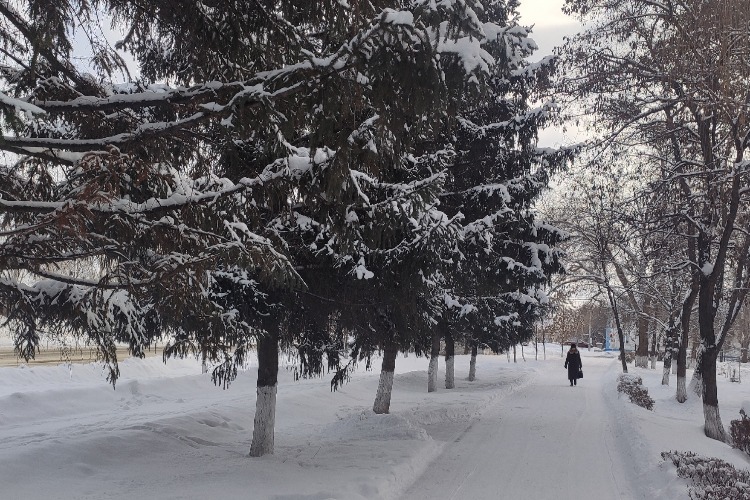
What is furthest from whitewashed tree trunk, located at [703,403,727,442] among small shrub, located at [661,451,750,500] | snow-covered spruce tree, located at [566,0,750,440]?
small shrub, located at [661,451,750,500]

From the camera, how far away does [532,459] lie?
30.9 feet

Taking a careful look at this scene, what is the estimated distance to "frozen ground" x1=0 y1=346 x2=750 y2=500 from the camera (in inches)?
286

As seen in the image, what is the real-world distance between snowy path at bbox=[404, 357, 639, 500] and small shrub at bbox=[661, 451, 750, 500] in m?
0.73

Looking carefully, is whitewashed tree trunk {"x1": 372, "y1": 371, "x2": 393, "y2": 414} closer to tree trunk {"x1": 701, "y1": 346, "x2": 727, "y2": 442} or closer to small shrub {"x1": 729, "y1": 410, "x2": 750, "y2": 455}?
tree trunk {"x1": 701, "y1": 346, "x2": 727, "y2": 442}

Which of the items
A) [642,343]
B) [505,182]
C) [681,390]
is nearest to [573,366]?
[681,390]

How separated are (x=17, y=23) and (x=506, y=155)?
9.17 metres

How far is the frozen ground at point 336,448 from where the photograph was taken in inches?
286

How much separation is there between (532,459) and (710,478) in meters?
3.03

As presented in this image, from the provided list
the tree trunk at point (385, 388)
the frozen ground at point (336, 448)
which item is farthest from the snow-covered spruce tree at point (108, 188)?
the tree trunk at point (385, 388)

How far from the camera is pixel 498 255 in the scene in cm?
1170

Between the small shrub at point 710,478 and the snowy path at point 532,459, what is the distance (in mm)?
734

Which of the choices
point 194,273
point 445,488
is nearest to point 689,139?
point 445,488

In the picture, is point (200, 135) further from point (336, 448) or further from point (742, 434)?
point (742, 434)

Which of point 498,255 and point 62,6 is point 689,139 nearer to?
point 498,255
